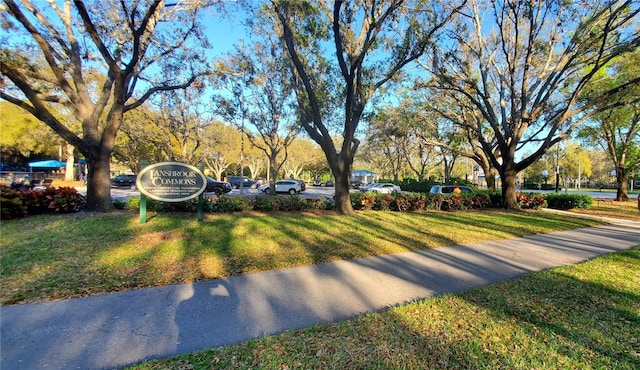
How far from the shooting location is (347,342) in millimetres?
2799

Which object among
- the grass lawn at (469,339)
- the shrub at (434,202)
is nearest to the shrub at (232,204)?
the shrub at (434,202)

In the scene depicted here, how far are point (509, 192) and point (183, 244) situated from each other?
1570cm

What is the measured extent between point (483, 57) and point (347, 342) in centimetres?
1617

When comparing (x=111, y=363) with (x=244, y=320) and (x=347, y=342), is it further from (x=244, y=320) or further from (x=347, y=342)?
(x=347, y=342)

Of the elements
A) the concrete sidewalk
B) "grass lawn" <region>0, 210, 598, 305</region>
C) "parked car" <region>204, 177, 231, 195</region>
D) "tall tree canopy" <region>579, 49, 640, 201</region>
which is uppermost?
"tall tree canopy" <region>579, 49, 640, 201</region>

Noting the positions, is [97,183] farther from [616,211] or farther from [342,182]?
[616,211]

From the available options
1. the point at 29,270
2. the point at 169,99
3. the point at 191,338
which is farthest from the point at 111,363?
the point at 169,99

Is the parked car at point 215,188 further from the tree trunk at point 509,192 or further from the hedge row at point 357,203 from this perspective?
the tree trunk at point 509,192

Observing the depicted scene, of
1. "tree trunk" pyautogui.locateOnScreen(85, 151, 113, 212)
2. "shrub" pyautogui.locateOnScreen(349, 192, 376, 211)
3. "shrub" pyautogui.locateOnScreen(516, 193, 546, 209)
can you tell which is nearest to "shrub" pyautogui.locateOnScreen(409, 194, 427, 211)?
"shrub" pyautogui.locateOnScreen(349, 192, 376, 211)

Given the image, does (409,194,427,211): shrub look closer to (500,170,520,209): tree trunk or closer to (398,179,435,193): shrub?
(500,170,520,209): tree trunk

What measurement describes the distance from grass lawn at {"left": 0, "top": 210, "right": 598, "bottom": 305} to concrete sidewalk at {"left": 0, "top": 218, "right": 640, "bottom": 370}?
1.60ft

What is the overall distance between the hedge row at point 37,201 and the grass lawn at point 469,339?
9.41 metres

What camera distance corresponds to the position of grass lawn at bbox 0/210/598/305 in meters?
4.44

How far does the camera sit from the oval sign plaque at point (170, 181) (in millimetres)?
8297
